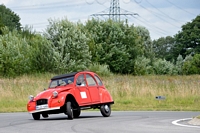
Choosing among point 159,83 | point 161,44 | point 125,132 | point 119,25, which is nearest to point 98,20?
point 119,25

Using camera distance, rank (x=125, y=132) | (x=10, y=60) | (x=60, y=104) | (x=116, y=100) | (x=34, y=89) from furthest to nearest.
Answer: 1. (x=10, y=60)
2. (x=34, y=89)
3. (x=116, y=100)
4. (x=60, y=104)
5. (x=125, y=132)

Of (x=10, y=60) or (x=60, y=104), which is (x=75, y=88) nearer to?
(x=60, y=104)

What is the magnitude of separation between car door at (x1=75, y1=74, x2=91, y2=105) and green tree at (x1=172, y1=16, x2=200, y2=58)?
99947mm

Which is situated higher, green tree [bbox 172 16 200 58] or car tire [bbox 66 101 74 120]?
green tree [bbox 172 16 200 58]

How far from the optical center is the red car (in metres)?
19.5

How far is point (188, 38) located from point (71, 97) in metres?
102

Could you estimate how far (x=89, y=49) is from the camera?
245 feet

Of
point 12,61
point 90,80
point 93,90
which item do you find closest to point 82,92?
point 93,90

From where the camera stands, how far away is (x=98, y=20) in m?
83.5

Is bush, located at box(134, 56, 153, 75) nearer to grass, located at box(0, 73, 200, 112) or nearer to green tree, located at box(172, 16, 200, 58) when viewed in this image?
green tree, located at box(172, 16, 200, 58)

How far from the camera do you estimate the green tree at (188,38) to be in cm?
12006

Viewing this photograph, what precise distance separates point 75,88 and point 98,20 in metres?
63.6

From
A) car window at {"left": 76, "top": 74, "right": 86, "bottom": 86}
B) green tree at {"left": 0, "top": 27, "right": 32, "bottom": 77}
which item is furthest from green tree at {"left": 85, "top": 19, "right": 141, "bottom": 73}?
car window at {"left": 76, "top": 74, "right": 86, "bottom": 86}

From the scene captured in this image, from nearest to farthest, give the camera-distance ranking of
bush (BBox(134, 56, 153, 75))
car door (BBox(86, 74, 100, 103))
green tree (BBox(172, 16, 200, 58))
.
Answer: car door (BBox(86, 74, 100, 103)) < bush (BBox(134, 56, 153, 75)) < green tree (BBox(172, 16, 200, 58))
